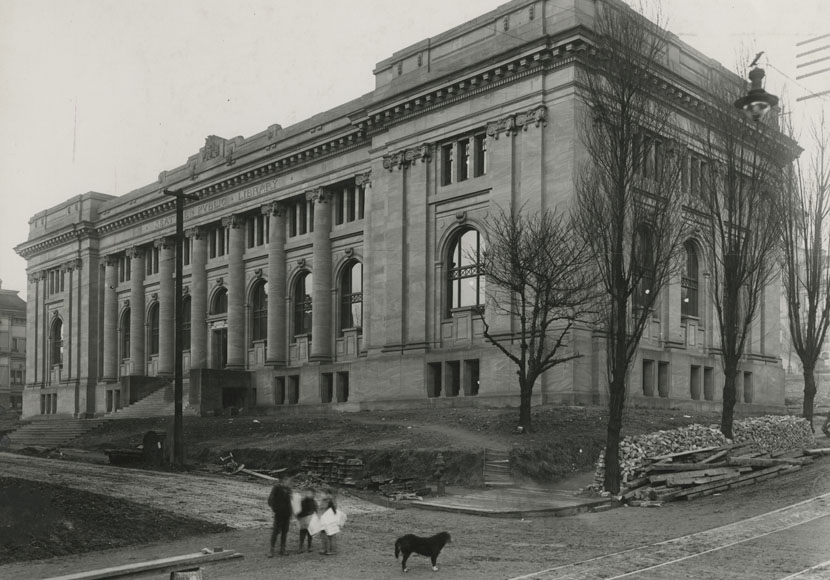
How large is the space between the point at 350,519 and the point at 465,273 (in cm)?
2157

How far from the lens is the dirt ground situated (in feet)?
47.5

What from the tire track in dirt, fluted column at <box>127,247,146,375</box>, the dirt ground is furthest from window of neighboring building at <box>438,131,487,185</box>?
fluted column at <box>127,247,146,375</box>

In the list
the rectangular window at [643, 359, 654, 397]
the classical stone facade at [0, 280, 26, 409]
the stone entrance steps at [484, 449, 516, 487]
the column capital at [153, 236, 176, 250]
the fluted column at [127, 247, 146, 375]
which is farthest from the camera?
the classical stone facade at [0, 280, 26, 409]

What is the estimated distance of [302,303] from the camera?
52625 mm

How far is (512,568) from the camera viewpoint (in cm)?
1332

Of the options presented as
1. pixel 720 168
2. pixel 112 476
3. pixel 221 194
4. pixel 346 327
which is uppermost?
pixel 221 194

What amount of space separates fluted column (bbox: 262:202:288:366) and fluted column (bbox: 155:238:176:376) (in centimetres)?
1218

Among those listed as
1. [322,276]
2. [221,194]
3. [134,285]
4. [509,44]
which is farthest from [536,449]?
[134,285]

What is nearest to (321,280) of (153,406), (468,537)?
(153,406)

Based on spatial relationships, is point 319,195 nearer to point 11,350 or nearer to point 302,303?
point 302,303

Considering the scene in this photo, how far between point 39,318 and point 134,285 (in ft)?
53.4

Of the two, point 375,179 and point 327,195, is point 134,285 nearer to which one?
point 327,195

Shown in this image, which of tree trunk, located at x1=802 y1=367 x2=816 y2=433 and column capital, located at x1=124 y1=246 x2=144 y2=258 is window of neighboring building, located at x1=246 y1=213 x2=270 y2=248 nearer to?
column capital, located at x1=124 y1=246 x2=144 y2=258

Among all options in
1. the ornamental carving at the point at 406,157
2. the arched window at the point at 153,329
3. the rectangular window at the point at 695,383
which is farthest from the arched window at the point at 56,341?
the rectangular window at the point at 695,383
